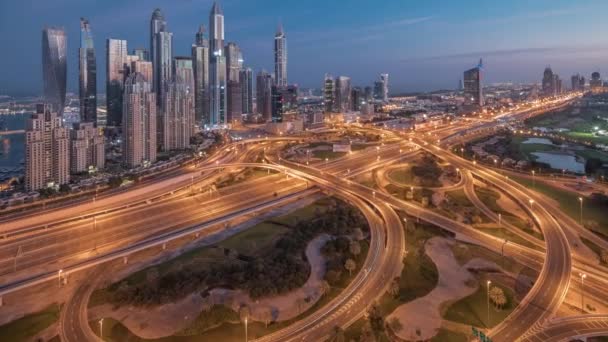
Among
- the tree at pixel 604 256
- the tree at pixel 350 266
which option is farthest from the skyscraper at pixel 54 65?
the tree at pixel 604 256

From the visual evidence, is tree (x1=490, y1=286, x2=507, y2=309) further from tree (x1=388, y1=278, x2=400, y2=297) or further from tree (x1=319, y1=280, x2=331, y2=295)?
tree (x1=319, y1=280, x2=331, y2=295)

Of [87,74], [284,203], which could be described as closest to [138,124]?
[284,203]

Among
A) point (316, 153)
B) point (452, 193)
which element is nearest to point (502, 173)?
point (452, 193)

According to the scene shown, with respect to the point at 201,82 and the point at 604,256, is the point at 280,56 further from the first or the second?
the point at 604,256

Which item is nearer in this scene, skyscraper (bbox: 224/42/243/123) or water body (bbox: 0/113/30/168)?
water body (bbox: 0/113/30/168)

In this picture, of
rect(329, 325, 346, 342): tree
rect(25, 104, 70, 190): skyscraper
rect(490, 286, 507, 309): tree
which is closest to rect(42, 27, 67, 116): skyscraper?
rect(25, 104, 70, 190): skyscraper
